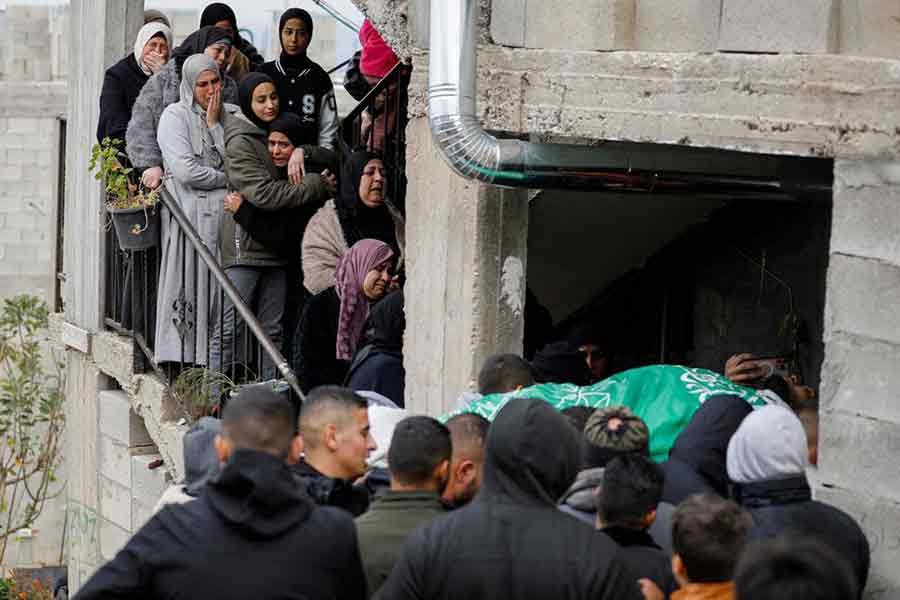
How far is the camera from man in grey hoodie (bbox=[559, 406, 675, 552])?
4.61 metres

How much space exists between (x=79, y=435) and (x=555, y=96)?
5734 millimetres

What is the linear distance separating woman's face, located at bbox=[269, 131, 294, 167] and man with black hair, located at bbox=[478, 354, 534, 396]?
116 inches

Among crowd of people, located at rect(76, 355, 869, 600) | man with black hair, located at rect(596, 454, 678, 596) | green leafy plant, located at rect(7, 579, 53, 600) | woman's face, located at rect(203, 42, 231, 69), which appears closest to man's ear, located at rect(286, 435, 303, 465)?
crowd of people, located at rect(76, 355, 869, 600)

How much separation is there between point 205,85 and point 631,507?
4.77 metres

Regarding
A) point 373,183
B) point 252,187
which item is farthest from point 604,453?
point 252,187

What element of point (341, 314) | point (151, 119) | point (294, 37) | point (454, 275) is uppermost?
point (294, 37)

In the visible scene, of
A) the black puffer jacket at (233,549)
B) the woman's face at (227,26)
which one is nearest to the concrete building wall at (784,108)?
the black puffer jacket at (233,549)

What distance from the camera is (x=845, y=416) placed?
5152mm

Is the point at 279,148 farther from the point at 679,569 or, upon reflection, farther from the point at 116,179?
the point at 679,569

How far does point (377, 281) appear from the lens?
7.45 metres

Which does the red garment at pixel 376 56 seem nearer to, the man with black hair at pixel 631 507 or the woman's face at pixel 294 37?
the woman's face at pixel 294 37

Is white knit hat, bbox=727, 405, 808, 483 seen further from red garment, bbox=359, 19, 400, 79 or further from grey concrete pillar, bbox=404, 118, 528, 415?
red garment, bbox=359, 19, 400, 79

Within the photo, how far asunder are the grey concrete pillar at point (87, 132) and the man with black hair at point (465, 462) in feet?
18.5

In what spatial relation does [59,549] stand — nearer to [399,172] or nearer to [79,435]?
[79,435]
